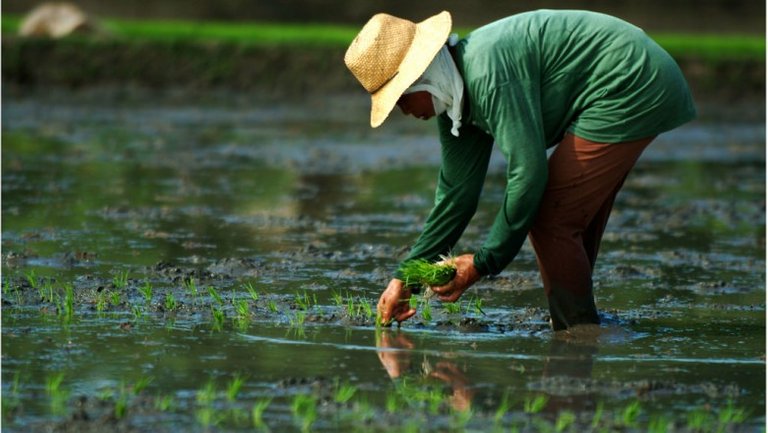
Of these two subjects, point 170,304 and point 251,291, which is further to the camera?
point 251,291

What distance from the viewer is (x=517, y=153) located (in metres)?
5.47

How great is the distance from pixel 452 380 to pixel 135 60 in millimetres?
14577

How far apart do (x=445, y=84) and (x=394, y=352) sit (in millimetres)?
1023

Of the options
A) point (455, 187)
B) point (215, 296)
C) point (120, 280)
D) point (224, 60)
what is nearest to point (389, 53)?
point (455, 187)

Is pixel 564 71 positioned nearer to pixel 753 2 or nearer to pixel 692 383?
pixel 692 383

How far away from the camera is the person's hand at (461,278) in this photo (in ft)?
18.9

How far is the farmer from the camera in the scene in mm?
5504

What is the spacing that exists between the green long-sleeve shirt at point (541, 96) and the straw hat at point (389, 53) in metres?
0.13

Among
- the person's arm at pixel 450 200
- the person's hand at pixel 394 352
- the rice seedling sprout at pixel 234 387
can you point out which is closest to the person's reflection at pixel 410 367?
the person's hand at pixel 394 352

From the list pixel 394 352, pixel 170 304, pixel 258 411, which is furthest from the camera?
pixel 170 304

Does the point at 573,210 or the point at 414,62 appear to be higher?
the point at 414,62

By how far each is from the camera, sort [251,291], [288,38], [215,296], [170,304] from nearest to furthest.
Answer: [170,304] → [215,296] → [251,291] → [288,38]

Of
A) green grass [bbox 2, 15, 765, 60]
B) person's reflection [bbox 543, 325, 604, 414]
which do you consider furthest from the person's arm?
green grass [bbox 2, 15, 765, 60]

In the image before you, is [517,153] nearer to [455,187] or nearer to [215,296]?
[455,187]
